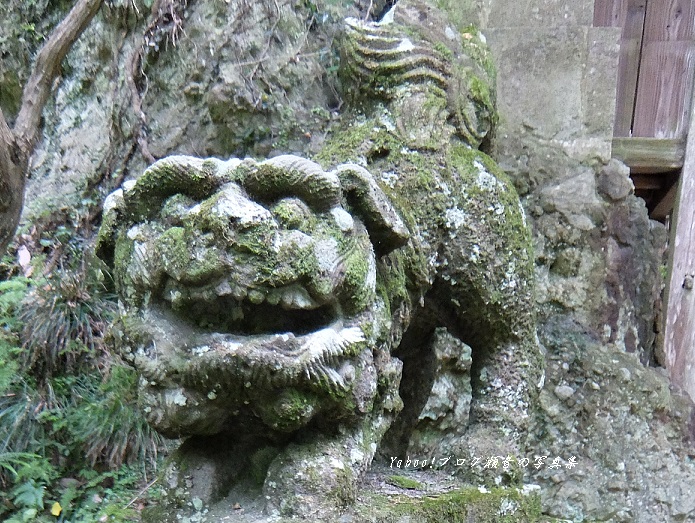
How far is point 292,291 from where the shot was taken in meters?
1.08

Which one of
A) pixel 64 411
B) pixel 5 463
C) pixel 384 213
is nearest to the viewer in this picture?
pixel 384 213

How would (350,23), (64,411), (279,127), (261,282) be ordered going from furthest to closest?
(279,127) → (64,411) → (350,23) → (261,282)

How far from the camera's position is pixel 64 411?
2.43 m

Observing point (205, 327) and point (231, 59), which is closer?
point (205, 327)

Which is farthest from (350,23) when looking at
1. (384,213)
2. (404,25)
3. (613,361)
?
(613,361)

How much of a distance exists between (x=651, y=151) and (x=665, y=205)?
0.30 m

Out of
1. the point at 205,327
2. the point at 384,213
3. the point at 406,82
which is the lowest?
the point at 205,327

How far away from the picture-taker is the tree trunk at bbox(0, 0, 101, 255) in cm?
140

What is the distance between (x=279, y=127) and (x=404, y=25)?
41.6 inches

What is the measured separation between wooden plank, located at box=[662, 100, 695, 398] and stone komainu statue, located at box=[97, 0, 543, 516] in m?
1.29

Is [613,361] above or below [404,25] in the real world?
below

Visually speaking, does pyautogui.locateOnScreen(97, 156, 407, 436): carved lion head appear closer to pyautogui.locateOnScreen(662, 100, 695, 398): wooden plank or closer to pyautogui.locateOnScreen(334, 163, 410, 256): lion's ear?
pyautogui.locateOnScreen(334, 163, 410, 256): lion's ear

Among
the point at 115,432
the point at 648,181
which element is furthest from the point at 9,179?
the point at 648,181

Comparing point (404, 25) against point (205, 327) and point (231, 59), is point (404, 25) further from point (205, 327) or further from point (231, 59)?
point (231, 59)
